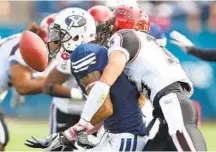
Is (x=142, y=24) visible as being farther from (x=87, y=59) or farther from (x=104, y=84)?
(x=104, y=84)

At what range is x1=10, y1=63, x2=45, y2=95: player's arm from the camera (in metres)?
6.51

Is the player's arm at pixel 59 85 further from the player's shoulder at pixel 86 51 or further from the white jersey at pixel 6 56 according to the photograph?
the player's shoulder at pixel 86 51

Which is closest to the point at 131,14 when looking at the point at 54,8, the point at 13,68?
the point at 13,68

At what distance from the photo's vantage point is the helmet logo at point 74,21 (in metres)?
5.07

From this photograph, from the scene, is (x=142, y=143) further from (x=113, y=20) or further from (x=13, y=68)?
(x=13, y=68)

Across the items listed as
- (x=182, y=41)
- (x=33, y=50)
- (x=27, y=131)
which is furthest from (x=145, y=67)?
(x=27, y=131)

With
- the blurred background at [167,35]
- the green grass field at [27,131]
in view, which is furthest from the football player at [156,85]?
the blurred background at [167,35]

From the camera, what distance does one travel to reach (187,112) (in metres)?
4.76

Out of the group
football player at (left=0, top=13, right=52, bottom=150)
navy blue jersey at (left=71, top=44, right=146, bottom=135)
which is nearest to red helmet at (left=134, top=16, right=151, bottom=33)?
navy blue jersey at (left=71, top=44, right=146, bottom=135)

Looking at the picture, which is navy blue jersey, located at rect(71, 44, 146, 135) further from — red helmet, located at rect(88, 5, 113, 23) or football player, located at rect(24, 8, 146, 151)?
red helmet, located at rect(88, 5, 113, 23)

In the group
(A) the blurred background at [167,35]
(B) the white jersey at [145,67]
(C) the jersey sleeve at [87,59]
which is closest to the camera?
(C) the jersey sleeve at [87,59]

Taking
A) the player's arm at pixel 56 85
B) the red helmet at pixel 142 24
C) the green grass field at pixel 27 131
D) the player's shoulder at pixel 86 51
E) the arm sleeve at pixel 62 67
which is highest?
the player's shoulder at pixel 86 51

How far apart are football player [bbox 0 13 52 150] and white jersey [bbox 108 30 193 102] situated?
137 cm

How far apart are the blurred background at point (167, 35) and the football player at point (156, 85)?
4471 millimetres
